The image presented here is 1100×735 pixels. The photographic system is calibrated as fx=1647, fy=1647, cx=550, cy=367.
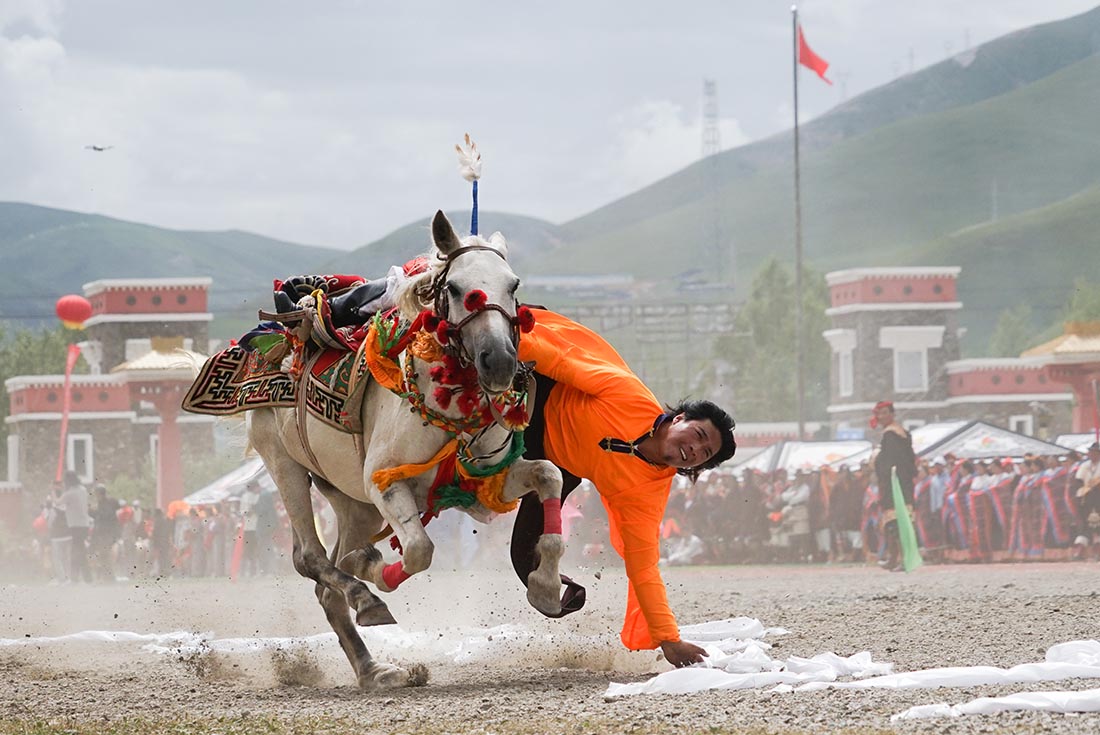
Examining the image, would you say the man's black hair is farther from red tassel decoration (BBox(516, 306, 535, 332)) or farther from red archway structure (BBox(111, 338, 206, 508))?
red archway structure (BBox(111, 338, 206, 508))

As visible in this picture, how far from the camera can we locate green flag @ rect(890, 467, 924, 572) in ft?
61.8

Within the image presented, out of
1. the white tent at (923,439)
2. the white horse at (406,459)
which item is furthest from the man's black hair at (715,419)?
the white tent at (923,439)

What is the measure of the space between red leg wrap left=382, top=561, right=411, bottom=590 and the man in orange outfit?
661 millimetres

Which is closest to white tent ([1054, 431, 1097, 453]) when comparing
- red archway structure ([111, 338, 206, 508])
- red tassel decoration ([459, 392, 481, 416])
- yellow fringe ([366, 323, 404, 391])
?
yellow fringe ([366, 323, 404, 391])

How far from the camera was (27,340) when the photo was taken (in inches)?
3238

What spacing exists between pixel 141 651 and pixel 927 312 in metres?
49.3

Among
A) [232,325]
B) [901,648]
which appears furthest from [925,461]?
[232,325]

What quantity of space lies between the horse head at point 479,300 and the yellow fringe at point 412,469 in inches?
22.2

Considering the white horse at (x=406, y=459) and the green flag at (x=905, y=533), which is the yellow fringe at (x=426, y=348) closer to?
the white horse at (x=406, y=459)

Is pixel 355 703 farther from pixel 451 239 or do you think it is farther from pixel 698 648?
pixel 451 239

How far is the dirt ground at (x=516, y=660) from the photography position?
6004 millimetres

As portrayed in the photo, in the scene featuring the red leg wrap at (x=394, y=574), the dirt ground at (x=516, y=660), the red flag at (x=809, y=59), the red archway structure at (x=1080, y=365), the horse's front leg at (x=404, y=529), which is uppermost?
the red flag at (x=809, y=59)

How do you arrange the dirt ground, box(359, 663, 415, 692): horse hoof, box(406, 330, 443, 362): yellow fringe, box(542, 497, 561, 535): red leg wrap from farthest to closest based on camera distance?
box(359, 663, 415, 692): horse hoof < box(542, 497, 561, 535): red leg wrap < box(406, 330, 443, 362): yellow fringe < the dirt ground

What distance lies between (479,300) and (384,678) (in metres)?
2.15
